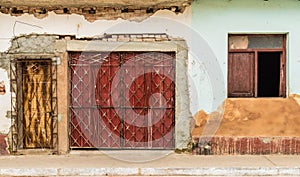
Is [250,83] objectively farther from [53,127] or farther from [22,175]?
[22,175]

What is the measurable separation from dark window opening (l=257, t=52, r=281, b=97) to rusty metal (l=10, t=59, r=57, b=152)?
14.1ft

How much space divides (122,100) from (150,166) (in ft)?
5.11

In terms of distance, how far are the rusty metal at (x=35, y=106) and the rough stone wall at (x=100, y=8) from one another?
1.01 meters

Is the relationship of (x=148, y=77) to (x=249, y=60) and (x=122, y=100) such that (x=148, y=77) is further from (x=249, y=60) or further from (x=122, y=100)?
(x=249, y=60)

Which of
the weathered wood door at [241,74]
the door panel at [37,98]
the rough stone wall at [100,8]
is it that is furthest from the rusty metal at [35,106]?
the weathered wood door at [241,74]

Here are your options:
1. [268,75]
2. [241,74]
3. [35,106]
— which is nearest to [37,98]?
[35,106]

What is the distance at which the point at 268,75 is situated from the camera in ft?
25.0

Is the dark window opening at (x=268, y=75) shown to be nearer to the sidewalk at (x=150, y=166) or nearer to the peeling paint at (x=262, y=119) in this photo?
the peeling paint at (x=262, y=119)

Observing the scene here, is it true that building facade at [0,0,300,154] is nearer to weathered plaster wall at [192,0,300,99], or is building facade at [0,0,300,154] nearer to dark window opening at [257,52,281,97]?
weathered plaster wall at [192,0,300,99]

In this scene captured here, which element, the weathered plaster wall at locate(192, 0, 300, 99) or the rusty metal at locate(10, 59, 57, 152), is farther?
the rusty metal at locate(10, 59, 57, 152)

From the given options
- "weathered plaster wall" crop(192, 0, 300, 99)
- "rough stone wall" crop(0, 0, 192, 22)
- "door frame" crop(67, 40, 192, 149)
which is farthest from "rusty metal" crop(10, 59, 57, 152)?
"weathered plaster wall" crop(192, 0, 300, 99)

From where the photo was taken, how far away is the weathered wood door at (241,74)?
7270mm

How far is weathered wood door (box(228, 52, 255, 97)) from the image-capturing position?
7.27 m

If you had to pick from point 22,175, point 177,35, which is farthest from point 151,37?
point 22,175
